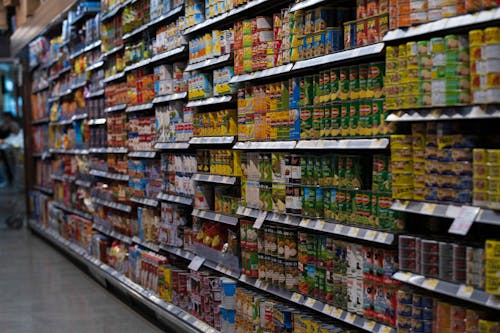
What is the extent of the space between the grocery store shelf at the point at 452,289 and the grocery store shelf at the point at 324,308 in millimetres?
348

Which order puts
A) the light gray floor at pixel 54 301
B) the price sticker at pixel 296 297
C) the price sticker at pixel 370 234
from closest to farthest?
the price sticker at pixel 370 234, the price sticker at pixel 296 297, the light gray floor at pixel 54 301

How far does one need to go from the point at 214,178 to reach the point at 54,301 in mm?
3079

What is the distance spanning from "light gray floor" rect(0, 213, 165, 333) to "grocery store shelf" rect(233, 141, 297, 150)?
2.16 metres

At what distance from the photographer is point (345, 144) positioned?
4.13m

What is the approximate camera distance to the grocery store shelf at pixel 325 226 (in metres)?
3.86

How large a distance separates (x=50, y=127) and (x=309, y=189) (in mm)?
8957

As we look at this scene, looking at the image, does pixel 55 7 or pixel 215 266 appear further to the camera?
pixel 55 7

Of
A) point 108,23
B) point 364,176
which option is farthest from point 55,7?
point 364,176

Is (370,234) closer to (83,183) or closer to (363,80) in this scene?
(363,80)

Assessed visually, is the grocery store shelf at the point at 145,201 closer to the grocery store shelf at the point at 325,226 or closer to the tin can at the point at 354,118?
the grocery store shelf at the point at 325,226

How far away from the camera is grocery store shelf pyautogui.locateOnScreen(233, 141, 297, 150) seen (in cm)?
471

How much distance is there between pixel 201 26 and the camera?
5.98m

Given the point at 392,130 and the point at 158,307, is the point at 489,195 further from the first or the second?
the point at 158,307

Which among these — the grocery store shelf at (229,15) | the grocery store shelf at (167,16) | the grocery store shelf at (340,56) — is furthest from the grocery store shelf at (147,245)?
the grocery store shelf at (340,56)
